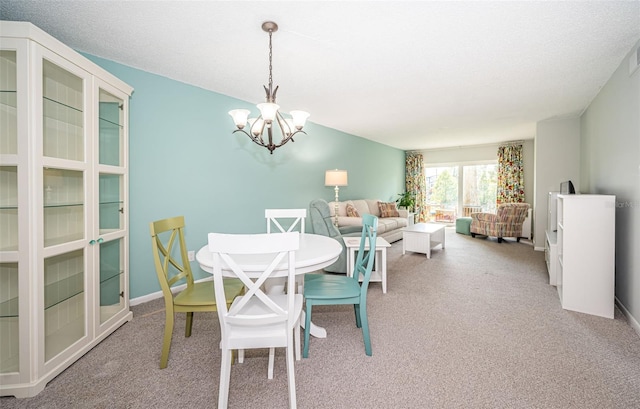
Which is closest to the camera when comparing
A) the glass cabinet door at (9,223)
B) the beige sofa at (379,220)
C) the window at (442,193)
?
the glass cabinet door at (9,223)

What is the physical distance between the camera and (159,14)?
6.24 ft

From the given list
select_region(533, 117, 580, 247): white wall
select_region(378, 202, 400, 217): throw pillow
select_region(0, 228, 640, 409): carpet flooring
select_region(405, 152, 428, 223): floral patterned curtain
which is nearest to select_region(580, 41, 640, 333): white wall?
select_region(0, 228, 640, 409): carpet flooring

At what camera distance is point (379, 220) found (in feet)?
18.2

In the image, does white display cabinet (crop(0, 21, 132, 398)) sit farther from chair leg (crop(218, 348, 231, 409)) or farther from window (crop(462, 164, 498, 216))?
window (crop(462, 164, 498, 216))

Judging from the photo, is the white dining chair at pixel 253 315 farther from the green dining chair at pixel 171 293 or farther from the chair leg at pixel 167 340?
the chair leg at pixel 167 340

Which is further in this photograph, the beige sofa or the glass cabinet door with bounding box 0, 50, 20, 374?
the beige sofa

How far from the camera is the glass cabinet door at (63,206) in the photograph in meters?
1.77

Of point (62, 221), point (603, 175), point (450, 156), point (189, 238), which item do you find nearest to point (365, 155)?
point (450, 156)

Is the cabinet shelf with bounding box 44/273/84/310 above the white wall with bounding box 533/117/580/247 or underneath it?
underneath

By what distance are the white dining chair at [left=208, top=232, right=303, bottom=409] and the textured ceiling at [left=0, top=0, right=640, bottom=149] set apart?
1558 millimetres

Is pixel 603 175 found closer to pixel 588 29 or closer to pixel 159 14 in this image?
pixel 588 29

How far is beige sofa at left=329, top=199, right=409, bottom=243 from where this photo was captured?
190 inches

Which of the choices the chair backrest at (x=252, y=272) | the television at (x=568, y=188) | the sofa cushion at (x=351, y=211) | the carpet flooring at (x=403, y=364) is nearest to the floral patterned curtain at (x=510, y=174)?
the television at (x=568, y=188)

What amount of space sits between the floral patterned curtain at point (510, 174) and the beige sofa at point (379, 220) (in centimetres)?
273
